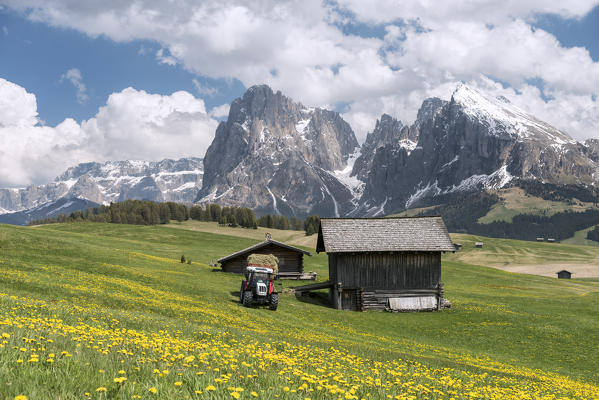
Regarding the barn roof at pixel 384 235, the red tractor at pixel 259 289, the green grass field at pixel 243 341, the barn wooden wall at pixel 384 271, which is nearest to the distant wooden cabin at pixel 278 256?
the green grass field at pixel 243 341

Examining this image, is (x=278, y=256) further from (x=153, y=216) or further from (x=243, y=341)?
(x=153, y=216)

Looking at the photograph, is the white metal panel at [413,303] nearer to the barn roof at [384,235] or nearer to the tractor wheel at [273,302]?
the barn roof at [384,235]

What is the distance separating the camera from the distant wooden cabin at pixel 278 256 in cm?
6303

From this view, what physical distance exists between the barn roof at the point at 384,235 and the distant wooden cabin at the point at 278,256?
1785 centimetres

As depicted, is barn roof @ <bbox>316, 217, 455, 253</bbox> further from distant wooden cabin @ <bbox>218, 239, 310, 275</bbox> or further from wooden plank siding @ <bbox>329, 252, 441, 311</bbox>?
distant wooden cabin @ <bbox>218, 239, 310, 275</bbox>

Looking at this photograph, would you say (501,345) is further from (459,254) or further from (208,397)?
(459,254)

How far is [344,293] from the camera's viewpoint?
150ft

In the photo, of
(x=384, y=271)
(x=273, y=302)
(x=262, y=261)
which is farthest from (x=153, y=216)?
(x=273, y=302)

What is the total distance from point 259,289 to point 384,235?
18.0m

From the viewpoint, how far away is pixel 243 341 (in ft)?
47.6

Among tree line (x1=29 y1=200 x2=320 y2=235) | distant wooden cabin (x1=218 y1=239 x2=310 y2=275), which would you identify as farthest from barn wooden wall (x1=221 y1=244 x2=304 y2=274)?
tree line (x1=29 y1=200 x2=320 y2=235)

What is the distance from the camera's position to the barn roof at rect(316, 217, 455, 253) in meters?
45.2

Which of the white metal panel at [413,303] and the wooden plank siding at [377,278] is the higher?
the wooden plank siding at [377,278]

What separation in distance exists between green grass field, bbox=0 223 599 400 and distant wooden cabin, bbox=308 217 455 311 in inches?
105
